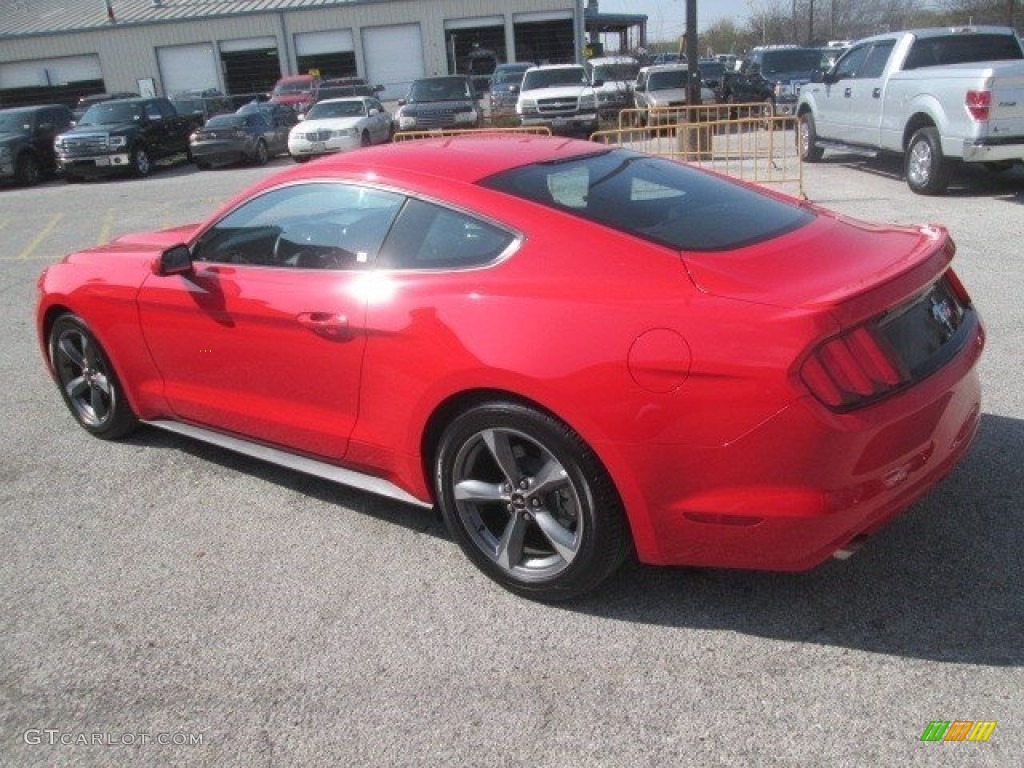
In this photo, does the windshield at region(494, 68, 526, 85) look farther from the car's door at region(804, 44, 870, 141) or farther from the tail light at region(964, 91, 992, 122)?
the tail light at region(964, 91, 992, 122)

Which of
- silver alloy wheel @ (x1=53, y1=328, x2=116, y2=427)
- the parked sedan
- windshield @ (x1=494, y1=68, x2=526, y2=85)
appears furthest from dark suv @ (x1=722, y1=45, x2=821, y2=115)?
silver alloy wheel @ (x1=53, y1=328, x2=116, y2=427)

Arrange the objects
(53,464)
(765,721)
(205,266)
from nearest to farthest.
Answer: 1. (765,721)
2. (205,266)
3. (53,464)

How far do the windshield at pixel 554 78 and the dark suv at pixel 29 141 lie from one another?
37.4ft

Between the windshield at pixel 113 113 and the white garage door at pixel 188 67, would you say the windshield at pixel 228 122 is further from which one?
the white garage door at pixel 188 67

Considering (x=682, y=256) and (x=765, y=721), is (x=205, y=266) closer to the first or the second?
(x=682, y=256)

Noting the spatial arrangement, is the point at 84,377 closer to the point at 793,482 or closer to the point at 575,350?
the point at 575,350

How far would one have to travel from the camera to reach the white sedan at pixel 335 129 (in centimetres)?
2108

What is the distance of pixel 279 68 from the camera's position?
141 feet

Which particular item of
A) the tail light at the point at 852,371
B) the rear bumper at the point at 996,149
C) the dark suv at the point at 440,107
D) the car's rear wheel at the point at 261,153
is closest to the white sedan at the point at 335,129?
the dark suv at the point at 440,107

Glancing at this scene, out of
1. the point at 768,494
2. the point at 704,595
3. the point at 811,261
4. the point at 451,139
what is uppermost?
the point at 451,139

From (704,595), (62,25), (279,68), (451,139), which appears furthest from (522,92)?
(62,25)

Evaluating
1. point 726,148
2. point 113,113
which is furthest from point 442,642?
point 113,113

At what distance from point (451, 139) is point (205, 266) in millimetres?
1227

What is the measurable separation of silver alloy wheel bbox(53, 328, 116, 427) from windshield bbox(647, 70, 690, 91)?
21373 millimetres
